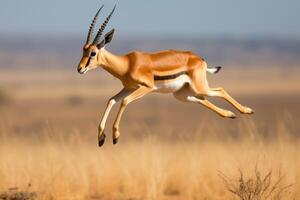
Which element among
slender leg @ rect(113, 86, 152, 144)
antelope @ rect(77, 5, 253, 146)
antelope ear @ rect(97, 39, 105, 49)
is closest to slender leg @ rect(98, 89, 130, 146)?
antelope @ rect(77, 5, 253, 146)

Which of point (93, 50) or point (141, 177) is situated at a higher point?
point (93, 50)

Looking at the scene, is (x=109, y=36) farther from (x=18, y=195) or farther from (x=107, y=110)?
(x=18, y=195)

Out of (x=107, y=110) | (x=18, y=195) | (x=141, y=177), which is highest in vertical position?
(x=107, y=110)

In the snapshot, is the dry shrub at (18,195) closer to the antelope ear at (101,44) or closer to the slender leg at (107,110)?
the slender leg at (107,110)

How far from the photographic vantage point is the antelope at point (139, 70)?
10180 millimetres

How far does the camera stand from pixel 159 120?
5262 centimetres

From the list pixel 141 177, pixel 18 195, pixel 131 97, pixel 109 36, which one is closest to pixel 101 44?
pixel 109 36

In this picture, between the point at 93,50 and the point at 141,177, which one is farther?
A: the point at 141,177

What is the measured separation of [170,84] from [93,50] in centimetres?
112

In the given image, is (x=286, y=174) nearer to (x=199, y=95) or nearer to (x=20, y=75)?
(x=199, y=95)

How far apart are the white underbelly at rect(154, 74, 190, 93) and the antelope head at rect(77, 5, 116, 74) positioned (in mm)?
794

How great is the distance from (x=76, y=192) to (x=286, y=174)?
3431 mm

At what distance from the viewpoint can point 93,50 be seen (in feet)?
33.2

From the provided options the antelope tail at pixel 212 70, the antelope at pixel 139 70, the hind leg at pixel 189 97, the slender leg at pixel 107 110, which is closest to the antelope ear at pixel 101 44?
the antelope at pixel 139 70
